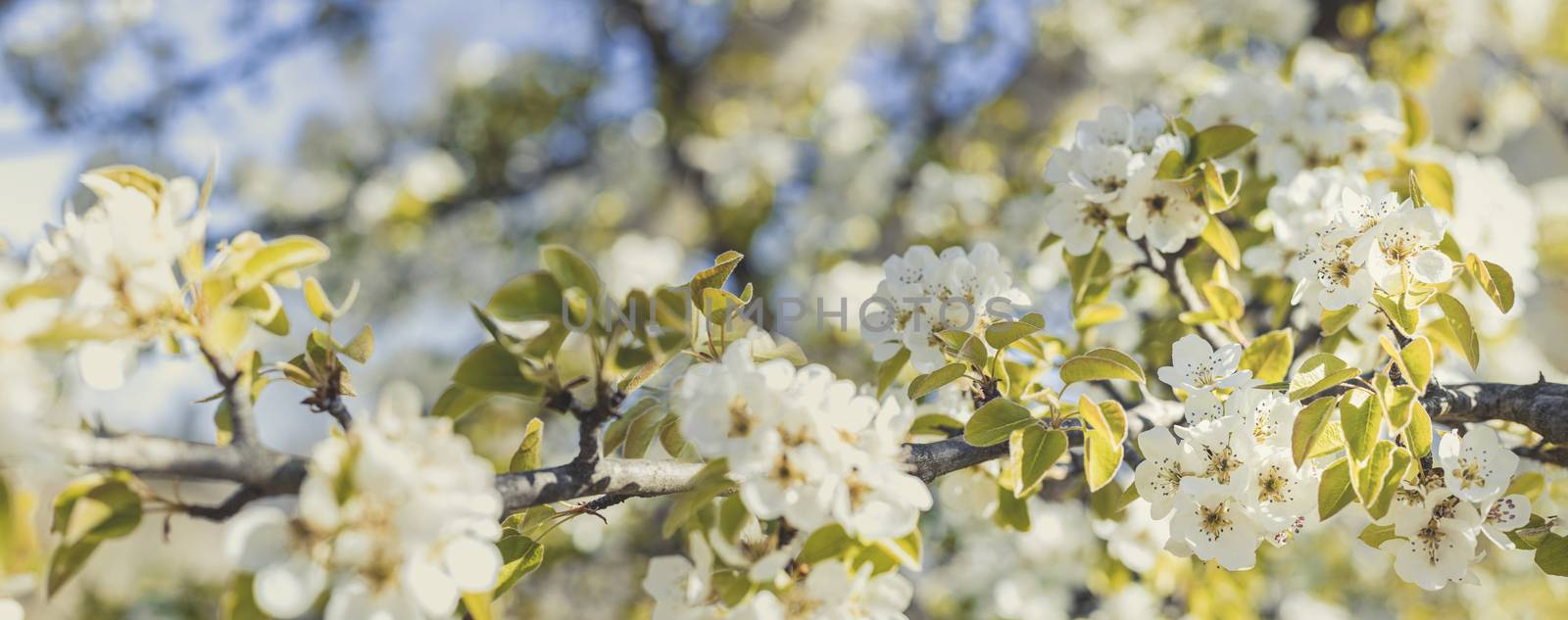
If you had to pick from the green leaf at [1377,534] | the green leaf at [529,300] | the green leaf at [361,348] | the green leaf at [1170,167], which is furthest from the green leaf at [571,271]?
the green leaf at [1377,534]

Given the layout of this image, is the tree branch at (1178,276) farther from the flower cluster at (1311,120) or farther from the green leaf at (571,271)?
the green leaf at (571,271)

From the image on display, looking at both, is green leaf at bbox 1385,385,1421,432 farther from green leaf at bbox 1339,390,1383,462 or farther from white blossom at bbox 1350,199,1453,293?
white blossom at bbox 1350,199,1453,293

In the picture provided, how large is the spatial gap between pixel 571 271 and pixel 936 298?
0.43m

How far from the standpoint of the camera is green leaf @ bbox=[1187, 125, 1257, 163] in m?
1.07

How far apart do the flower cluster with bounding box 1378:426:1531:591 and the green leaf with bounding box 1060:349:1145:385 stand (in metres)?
0.29

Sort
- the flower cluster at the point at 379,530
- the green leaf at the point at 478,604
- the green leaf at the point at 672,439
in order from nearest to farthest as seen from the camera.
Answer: the flower cluster at the point at 379,530
the green leaf at the point at 478,604
the green leaf at the point at 672,439

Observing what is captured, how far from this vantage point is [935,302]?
101cm

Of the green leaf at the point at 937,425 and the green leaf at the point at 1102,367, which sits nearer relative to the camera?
the green leaf at the point at 1102,367

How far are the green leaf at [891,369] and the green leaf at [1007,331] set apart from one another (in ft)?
0.47

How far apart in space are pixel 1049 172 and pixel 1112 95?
2.58 m

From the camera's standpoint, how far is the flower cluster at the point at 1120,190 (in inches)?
42.5

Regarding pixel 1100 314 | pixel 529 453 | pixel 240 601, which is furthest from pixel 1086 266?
pixel 240 601

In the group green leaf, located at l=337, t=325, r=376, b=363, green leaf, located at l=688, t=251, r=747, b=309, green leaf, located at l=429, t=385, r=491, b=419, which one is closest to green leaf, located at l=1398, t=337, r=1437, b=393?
green leaf, located at l=688, t=251, r=747, b=309

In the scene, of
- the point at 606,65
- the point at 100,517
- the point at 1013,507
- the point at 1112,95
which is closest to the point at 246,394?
the point at 100,517
